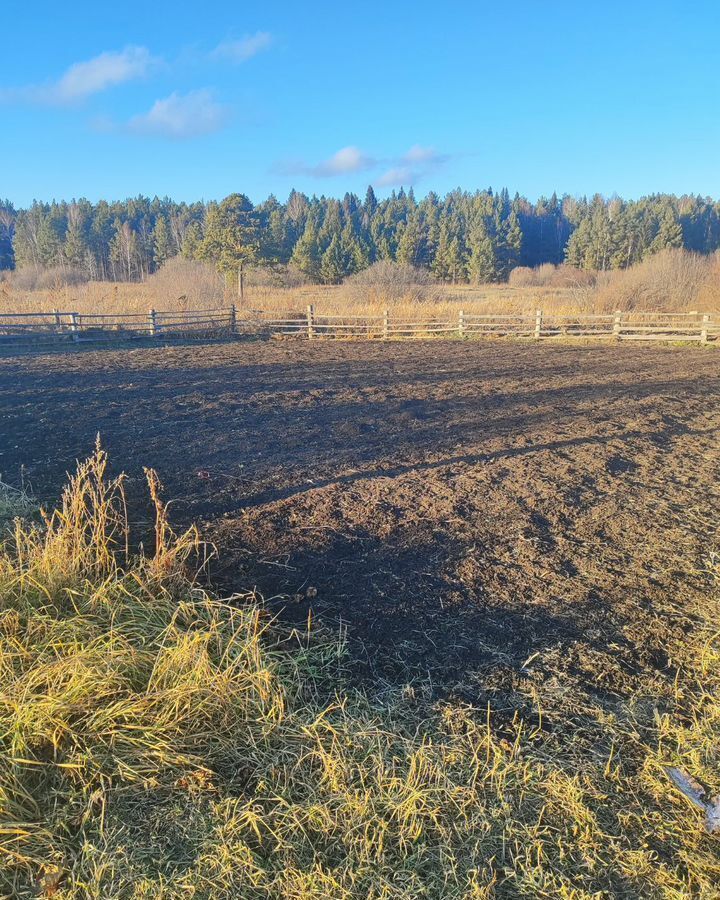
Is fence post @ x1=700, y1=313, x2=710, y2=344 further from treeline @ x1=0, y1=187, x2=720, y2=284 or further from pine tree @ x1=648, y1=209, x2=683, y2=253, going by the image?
pine tree @ x1=648, y1=209, x2=683, y2=253

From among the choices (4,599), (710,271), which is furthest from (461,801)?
(710,271)

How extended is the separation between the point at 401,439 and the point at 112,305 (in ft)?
81.5

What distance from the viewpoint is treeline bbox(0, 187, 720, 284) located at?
190 ft

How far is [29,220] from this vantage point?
70.0 m

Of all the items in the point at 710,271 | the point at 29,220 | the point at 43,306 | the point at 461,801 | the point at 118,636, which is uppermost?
the point at 29,220

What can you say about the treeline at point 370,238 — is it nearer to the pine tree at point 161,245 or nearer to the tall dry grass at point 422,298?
the pine tree at point 161,245

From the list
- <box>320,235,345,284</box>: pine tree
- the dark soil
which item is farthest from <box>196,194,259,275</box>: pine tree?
the dark soil

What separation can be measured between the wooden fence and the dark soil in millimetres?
7951

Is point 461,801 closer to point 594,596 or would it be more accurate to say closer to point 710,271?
point 594,596

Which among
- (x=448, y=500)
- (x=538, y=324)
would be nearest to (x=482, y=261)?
(x=538, y=324)

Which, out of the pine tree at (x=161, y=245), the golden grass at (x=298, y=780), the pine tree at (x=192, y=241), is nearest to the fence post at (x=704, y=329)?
the golden grass at (x=298, y=780)

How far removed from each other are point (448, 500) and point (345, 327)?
667 inches

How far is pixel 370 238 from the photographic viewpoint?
7138 cm

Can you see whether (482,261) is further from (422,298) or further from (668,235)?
(422,298)
